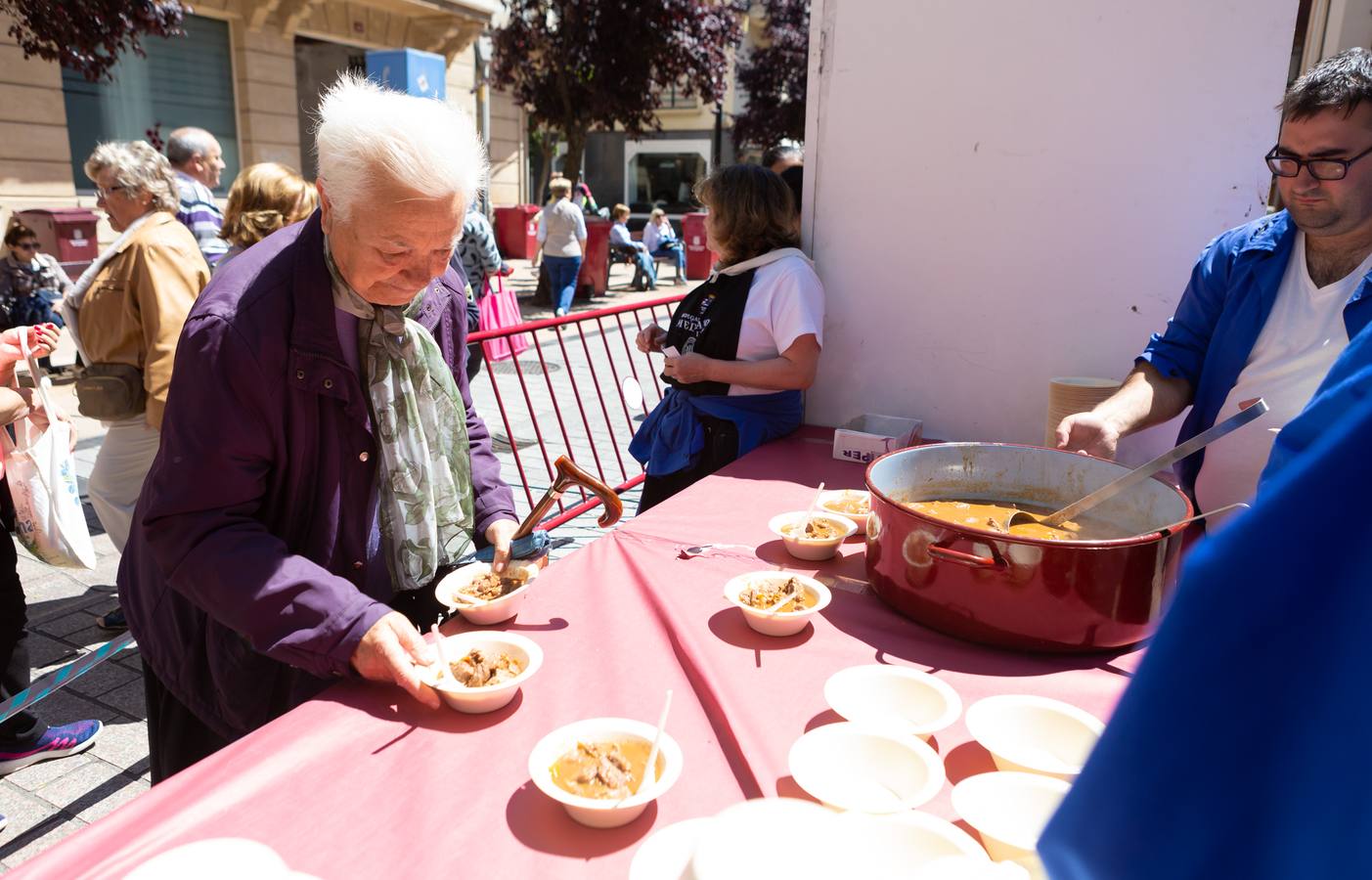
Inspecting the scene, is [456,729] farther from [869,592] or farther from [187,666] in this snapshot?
[869,592]

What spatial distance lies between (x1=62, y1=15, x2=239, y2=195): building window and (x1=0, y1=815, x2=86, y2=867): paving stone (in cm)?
997

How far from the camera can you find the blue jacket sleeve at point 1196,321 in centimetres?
227

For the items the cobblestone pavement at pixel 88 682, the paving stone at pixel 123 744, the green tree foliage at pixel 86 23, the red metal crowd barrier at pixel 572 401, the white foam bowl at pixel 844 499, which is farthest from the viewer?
the green tree foliage at pixel 86 23

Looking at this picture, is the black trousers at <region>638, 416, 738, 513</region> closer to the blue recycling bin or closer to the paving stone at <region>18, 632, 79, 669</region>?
the paving stone at <region>18, 632, 79, 669</region>

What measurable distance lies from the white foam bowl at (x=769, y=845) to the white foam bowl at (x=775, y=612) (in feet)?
1.96

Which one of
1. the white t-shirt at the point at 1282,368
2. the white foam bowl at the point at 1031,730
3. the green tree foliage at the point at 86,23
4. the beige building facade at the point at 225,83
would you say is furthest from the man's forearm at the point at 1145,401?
the beige building facade at the point at 225,83

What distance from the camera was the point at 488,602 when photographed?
1.63 m

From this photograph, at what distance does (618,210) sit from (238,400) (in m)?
14.8

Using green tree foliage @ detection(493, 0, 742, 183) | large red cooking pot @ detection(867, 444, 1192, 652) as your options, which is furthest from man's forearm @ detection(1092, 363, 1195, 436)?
green tree foliage @ detection(493, 0, 742, 183)

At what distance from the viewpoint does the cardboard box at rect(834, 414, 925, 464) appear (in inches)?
116

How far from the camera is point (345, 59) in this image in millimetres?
13852

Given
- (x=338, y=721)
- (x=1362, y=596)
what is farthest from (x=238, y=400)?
(x=1362, y=596)

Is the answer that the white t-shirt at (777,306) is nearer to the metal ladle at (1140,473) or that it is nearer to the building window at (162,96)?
the metal ladle at (1140,473)

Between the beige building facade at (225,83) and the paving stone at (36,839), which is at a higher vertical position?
the beige building facade at (225,83)
